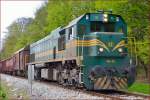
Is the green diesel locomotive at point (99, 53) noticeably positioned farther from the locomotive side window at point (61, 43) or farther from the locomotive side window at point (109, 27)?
the locomotive side window at point (61, 43)

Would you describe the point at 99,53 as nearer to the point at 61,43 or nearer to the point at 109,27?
the point at 109,27

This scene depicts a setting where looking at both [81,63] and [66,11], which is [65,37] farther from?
[66,11]

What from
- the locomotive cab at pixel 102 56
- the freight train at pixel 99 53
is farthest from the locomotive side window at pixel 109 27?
the locomotive cab at pixel 102 56

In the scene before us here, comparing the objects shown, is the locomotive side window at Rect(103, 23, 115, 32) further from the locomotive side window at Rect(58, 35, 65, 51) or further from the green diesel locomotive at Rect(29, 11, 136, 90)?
Answer: the locomotive side window at Rect(58, 35, 65, 51)

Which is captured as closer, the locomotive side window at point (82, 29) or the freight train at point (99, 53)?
the freight train at point (99, 53)

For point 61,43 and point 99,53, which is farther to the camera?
point 61,43

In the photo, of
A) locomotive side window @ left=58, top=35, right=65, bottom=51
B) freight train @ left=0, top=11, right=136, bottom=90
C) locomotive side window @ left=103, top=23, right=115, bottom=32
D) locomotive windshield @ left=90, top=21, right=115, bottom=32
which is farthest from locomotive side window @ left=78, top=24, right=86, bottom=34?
locomotive side window @ left=58, top=35, right=65, bottom=51

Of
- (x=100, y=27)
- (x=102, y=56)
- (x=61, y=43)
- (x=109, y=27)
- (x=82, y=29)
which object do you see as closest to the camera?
(x=102, y=56)

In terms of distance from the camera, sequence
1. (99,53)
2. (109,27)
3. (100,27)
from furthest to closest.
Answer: (109,27)
(100,27)
(99,53)

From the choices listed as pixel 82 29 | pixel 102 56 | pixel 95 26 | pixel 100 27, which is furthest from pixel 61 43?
pixel 102 56

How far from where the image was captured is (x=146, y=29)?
84.8 ft

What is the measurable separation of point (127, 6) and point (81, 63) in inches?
402

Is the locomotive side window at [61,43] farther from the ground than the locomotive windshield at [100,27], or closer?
closer

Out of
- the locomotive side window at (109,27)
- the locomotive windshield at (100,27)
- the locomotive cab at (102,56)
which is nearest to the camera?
the locomotive cab at (102,56)
